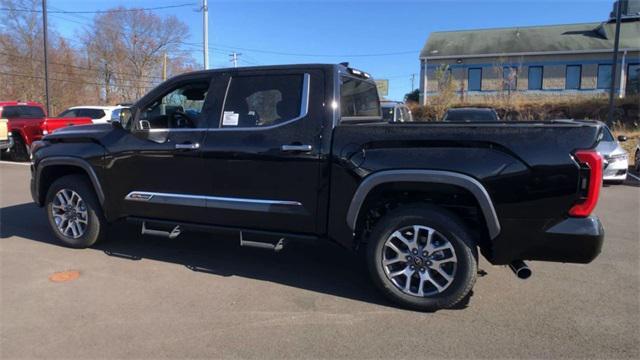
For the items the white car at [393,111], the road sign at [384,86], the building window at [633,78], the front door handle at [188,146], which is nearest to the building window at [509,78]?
the building window at [633,78]

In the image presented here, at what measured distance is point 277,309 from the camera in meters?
3.92

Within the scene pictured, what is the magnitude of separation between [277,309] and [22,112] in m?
15.0

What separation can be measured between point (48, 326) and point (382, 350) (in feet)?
8.23

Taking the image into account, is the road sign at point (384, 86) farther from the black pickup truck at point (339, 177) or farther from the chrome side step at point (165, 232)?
the chrome side step at point (165, 232)

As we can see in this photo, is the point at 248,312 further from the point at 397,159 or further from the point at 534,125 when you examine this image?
the point at 534,125

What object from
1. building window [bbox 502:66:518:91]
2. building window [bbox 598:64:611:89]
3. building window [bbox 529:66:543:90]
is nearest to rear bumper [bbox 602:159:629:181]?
building window [bbox 502:66:518:91]

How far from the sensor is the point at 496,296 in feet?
13.8

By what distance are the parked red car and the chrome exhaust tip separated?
1238 cm

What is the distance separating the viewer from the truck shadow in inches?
176

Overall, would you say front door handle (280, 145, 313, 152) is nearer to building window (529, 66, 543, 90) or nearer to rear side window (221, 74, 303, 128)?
rear side window (221, 74, 303, 128)

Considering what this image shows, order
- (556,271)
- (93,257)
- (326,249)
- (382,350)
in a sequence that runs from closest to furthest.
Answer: (382,350) < (556,271) < (93,257) < (326,249)

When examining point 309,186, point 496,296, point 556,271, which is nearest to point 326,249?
point 309,186

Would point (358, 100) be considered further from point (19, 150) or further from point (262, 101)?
point (19, 150)

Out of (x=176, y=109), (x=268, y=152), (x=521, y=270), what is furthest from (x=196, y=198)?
(x=521, y=270)
